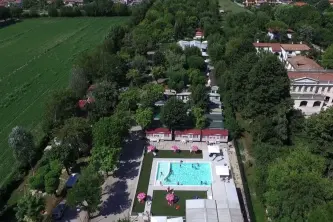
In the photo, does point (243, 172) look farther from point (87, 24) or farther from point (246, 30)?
point (87, 24)

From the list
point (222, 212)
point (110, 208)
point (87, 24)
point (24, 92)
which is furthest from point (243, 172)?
point (87, 24)

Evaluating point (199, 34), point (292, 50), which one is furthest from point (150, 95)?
point (199, 34)

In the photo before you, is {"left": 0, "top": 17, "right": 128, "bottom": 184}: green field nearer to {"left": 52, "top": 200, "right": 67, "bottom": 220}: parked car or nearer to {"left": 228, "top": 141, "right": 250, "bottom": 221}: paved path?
{"left": 52, "top": 200, "right": 67, "bottom": 220}: parked car

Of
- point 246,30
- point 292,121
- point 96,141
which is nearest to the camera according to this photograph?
point 96,141

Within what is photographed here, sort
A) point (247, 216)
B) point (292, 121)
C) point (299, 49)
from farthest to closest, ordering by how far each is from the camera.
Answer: point (299, 49) → point (292, 121) → point (247, 216)

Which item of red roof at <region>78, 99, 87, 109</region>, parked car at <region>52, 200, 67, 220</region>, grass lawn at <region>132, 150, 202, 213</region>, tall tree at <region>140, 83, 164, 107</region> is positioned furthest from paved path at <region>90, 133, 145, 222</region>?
red roof at <region>78, 99, 87, 109</region>

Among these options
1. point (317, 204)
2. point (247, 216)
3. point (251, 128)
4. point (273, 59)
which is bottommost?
point (247, 216)

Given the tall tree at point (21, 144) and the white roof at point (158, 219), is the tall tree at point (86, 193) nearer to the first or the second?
the white roof at point (158, 219)

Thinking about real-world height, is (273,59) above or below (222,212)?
above
